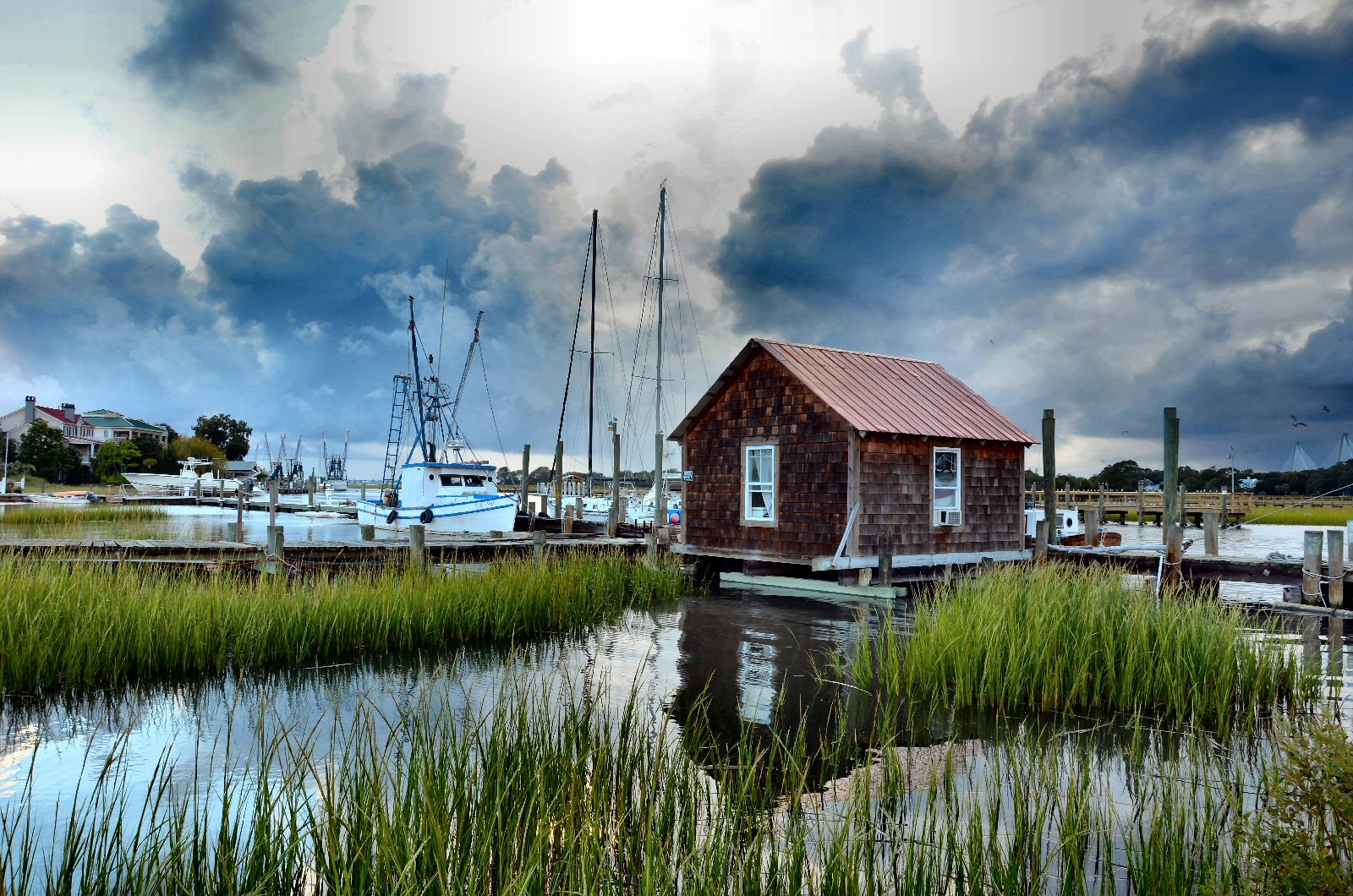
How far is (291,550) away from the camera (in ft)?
61.1

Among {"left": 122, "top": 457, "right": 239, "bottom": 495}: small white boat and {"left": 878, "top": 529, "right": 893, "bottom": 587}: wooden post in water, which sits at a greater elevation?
{"left": 122, "top": 457, "right": 239, "bottom": 495}: small white boat

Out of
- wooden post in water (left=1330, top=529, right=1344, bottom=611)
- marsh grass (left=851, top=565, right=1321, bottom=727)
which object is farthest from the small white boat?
wooden post in water (left=1330, top=529, right=1344, bottom=611)

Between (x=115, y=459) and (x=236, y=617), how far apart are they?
90.0 meters

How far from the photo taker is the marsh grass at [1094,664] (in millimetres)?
8648

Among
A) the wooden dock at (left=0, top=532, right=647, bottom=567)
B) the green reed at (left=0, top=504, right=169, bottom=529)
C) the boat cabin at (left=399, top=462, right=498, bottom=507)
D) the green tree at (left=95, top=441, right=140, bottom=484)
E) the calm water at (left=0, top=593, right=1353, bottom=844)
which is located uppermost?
the green tree at (left=95, top=441, right=140, bottom=484)

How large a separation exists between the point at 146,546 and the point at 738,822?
16647 mm

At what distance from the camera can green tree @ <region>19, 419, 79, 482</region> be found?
266ft

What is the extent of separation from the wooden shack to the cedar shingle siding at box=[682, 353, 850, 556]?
0.03 meters

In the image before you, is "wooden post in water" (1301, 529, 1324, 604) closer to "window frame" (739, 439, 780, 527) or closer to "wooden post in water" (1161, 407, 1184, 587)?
"wooden post in water" (1161, 407, 1184, 587)

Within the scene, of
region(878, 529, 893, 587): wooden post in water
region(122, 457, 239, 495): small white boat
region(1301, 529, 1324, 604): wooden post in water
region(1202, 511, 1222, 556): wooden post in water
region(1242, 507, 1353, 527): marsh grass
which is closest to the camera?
region(1301, 529, 1324, 604): wooden post in water

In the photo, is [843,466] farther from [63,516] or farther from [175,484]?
[175,484]

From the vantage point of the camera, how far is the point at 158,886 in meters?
4.04

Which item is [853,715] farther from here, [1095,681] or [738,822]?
[738,822]

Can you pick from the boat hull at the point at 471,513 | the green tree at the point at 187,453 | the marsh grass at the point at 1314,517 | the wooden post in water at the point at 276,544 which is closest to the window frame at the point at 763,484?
the wooden post in water at the point at 276,544
